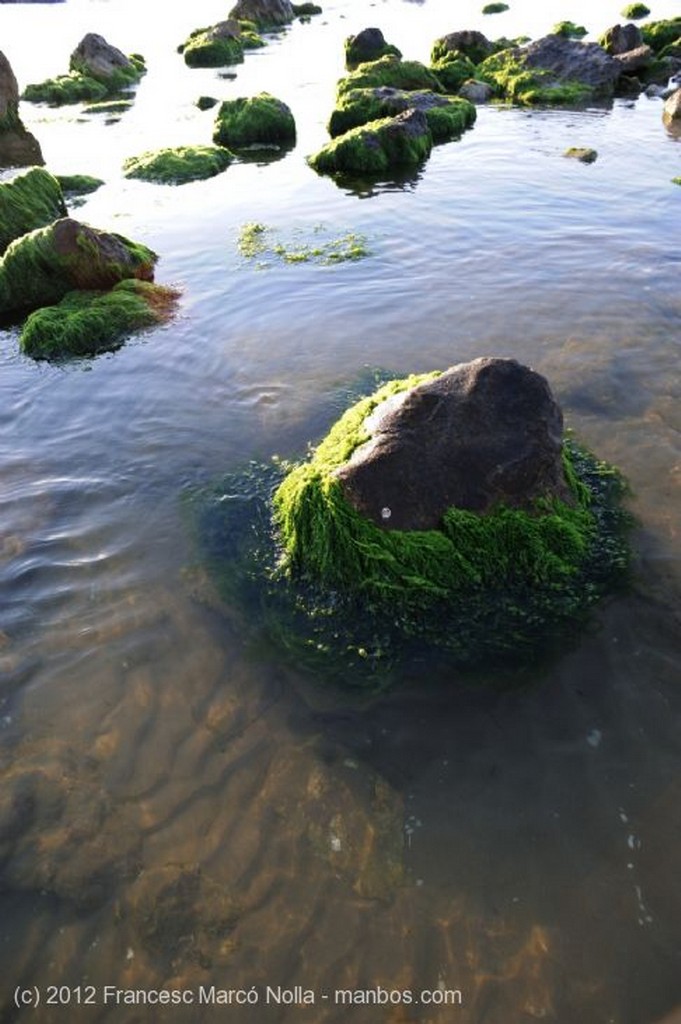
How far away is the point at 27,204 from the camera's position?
49.6 ft

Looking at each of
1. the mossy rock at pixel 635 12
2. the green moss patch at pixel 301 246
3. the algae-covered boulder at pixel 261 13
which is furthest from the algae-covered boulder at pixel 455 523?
the algae-covered boulder at pixel 261 13

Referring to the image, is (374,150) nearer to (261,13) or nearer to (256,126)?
(256,126)

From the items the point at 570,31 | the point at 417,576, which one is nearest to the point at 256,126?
the point at 417,576

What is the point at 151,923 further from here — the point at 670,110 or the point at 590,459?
the point at 670,110

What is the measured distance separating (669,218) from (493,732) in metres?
13.2

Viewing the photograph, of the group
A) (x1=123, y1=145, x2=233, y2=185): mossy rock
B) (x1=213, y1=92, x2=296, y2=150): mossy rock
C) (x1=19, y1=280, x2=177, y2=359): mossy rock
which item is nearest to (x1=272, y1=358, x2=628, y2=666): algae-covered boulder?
(x1=19, y1=280, x2=177, y2=359): mossy rock

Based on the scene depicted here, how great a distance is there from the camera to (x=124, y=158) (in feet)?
71.2

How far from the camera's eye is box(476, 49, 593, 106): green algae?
1011 inches

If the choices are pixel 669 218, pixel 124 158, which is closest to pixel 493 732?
pixel 669 218

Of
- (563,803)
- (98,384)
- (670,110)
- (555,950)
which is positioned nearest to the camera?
(555,950)

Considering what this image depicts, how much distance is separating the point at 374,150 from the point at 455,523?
16.8 m

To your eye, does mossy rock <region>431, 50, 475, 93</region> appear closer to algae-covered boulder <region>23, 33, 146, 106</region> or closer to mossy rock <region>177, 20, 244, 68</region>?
mossy rock <region>177, 20, 244, 68</region>

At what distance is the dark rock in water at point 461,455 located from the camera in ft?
19.6

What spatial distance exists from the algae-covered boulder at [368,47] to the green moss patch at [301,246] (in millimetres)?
23667
